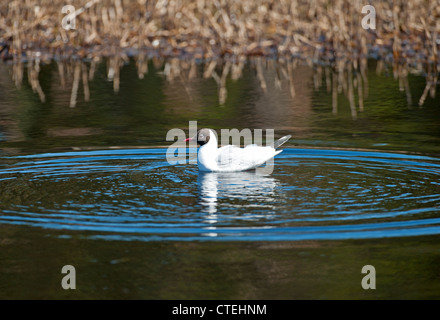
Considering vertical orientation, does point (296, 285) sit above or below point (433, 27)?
below

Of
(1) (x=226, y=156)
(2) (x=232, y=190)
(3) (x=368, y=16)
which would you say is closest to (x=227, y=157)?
(1) (x=226, y=156)

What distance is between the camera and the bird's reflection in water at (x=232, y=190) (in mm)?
7485

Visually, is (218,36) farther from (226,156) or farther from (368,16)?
(226,156)

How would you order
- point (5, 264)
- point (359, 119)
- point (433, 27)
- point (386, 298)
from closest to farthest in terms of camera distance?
1. point (386, 298)
2. point (5, 264)
3. point (359, 119)
4. point (433, 27)

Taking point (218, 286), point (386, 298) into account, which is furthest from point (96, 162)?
point (386, 298)

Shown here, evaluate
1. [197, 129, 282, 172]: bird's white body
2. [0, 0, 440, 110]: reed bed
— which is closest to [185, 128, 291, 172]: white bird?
[197, 129, 282, 172]: bird's white body

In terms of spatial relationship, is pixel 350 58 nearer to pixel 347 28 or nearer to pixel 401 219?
pixel 347 28

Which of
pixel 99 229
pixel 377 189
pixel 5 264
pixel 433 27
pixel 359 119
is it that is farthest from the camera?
pixel 433 27

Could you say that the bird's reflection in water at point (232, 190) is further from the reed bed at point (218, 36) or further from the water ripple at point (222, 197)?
the reed bed at point (218, 36)

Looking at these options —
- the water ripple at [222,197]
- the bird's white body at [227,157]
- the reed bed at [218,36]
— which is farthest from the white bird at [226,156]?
the reed bed at [218,36]

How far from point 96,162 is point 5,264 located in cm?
346

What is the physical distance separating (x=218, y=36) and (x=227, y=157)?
11837 mm

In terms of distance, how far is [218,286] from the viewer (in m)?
5.73

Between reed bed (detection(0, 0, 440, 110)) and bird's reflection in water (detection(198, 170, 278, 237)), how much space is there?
8752 mm
